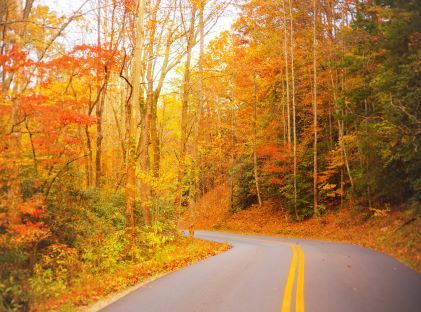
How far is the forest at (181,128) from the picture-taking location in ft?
34.5

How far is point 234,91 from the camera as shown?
1229 inches

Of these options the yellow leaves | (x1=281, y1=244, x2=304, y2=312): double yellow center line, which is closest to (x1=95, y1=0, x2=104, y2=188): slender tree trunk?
(x1=281, y1=244, x2=304, y2=312): double yellow center line

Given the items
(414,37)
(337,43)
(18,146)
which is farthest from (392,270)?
(337,43)

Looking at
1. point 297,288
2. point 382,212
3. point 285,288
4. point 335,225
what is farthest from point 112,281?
point 335,225

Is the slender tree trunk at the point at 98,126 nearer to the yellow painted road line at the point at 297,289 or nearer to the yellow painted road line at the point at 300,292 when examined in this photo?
the yellow painted road line at the point at 297,289

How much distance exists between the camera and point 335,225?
73.7 feet

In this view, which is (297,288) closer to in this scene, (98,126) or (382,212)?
(382,212)

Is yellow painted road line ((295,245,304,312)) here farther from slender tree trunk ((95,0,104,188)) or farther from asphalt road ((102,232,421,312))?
slender tree trunk ((95,0,104,188))

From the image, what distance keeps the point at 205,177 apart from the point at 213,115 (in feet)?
31.2

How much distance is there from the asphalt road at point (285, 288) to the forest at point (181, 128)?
4.95ft

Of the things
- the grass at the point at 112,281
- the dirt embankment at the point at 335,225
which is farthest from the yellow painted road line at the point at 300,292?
the grass at the point at 112,281

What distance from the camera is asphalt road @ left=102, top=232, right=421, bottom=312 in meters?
6.57

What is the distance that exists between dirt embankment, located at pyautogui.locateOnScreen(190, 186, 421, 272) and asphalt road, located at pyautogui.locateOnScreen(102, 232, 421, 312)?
1.84 m

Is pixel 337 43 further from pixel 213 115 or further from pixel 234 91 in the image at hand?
pixel 213 115
